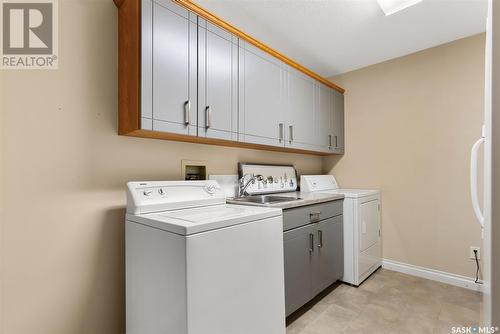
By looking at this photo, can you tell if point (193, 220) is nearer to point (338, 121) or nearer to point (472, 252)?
point (338, 121)

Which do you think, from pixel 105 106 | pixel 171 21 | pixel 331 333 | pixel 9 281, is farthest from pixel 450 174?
pixel 9 281

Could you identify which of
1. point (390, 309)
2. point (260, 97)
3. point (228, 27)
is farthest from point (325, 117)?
point (390, 309)

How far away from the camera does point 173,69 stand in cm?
150

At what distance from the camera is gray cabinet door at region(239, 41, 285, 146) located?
1940 millimetres

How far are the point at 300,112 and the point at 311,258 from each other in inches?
54.5

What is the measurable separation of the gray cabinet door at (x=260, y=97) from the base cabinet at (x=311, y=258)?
0.71m

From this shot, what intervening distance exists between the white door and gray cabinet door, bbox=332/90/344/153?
2.55 feet

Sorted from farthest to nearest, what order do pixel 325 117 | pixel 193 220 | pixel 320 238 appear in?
pixel 325 117, pixel 320 238, pixel 193 220

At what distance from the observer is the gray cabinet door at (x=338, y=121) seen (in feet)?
9.96

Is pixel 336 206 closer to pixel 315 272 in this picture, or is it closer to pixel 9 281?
pixel 315 272

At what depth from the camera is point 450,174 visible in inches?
95.4

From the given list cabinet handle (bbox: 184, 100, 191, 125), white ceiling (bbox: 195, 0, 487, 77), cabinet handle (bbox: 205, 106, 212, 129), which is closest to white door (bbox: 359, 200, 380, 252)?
white ceiling (bbox: 195, 0, 487, 77)

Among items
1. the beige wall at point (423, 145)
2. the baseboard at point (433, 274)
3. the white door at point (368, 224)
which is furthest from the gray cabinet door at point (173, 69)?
the baseboard at point (433, 274)

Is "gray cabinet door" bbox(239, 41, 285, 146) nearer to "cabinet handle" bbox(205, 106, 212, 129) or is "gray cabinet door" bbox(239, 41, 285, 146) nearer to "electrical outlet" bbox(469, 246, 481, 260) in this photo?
"cabinet handle" bbox(205, 106, 212, 129)
